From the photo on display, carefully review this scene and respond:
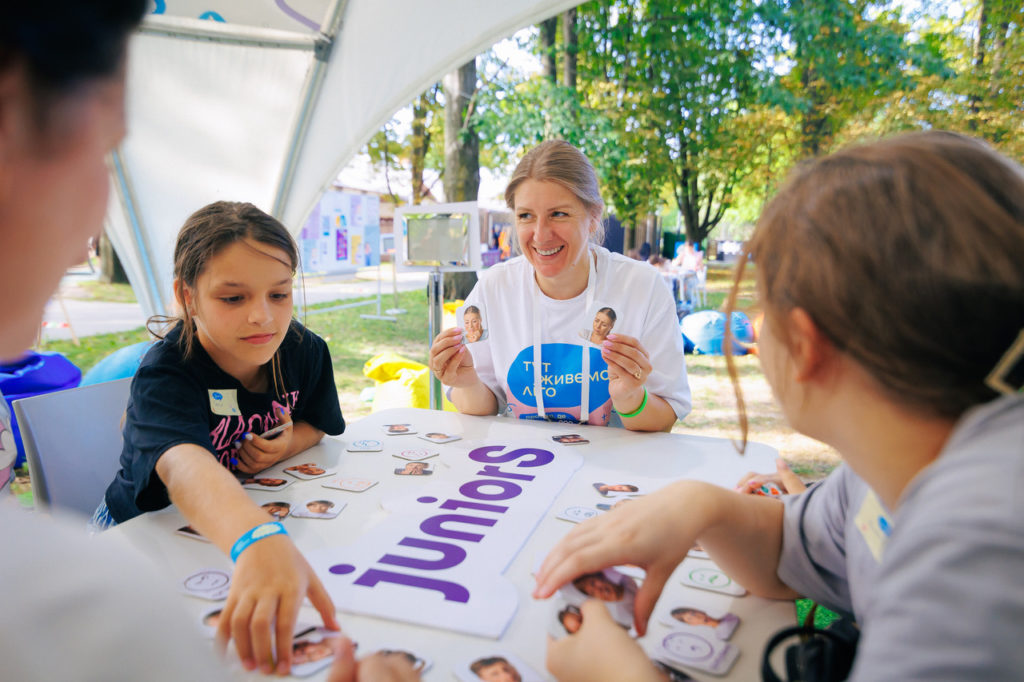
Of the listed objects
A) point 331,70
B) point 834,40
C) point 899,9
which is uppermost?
point 899,9

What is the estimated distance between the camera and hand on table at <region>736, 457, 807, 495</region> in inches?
54.1

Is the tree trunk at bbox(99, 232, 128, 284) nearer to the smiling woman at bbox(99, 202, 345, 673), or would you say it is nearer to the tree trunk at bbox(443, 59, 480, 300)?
the tree trunk at bbox(443, 59, 480, 300)

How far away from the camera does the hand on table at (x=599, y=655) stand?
0.75 metres

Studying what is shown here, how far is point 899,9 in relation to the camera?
9031 mm

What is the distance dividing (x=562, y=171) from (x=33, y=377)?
3360 millimetres

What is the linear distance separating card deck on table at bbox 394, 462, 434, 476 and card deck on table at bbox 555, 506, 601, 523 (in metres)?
0.43

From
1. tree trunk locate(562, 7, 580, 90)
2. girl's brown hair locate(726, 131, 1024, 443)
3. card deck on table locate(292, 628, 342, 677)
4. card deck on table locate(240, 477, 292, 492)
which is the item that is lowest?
card deck on table locate(240, 477, 292, 492)

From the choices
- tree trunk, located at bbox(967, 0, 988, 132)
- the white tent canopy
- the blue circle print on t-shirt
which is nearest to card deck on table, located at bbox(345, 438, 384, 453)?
the blue circle print on t-shirt

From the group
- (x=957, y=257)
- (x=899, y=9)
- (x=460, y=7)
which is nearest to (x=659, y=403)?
(x=957, y=257)

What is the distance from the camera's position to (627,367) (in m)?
1.89

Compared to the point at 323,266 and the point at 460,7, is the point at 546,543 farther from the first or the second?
the point at 323,266

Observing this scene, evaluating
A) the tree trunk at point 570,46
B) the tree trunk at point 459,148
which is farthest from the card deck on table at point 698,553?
the tree trunk at point 570,46

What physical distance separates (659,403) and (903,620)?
154 centimetres

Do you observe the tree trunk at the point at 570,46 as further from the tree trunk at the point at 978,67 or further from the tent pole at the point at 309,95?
the tent pole at the point at 309,95
